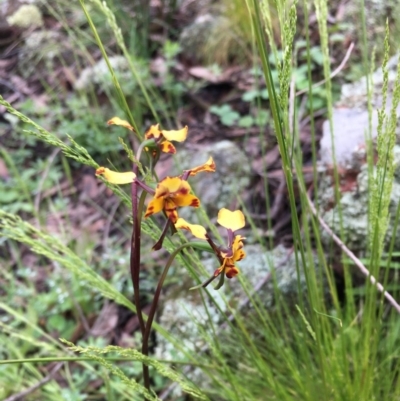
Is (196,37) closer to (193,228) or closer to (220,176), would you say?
(220,176)

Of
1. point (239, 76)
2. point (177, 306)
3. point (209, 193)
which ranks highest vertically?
point (239, 76)

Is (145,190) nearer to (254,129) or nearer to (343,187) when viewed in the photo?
(343,187)

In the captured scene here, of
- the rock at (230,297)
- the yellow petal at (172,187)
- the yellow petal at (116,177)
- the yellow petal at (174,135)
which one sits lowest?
the rock at (230,297)

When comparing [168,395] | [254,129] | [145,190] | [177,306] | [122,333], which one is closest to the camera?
[145,190]

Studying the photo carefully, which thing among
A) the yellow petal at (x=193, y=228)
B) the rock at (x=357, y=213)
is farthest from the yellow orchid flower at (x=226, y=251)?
the rock at (x=357, y=213)

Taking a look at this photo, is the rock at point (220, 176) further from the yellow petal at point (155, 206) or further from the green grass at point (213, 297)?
the yellow petal at point (155, 206)

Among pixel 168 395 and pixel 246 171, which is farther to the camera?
pixel 246 171

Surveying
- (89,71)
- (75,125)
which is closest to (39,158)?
(75,125)

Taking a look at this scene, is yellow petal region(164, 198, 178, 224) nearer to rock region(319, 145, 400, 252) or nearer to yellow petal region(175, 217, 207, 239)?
yellow petal region(175, 217, 207, 239)

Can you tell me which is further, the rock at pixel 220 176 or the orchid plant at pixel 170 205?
the rock at pixel 220 176
